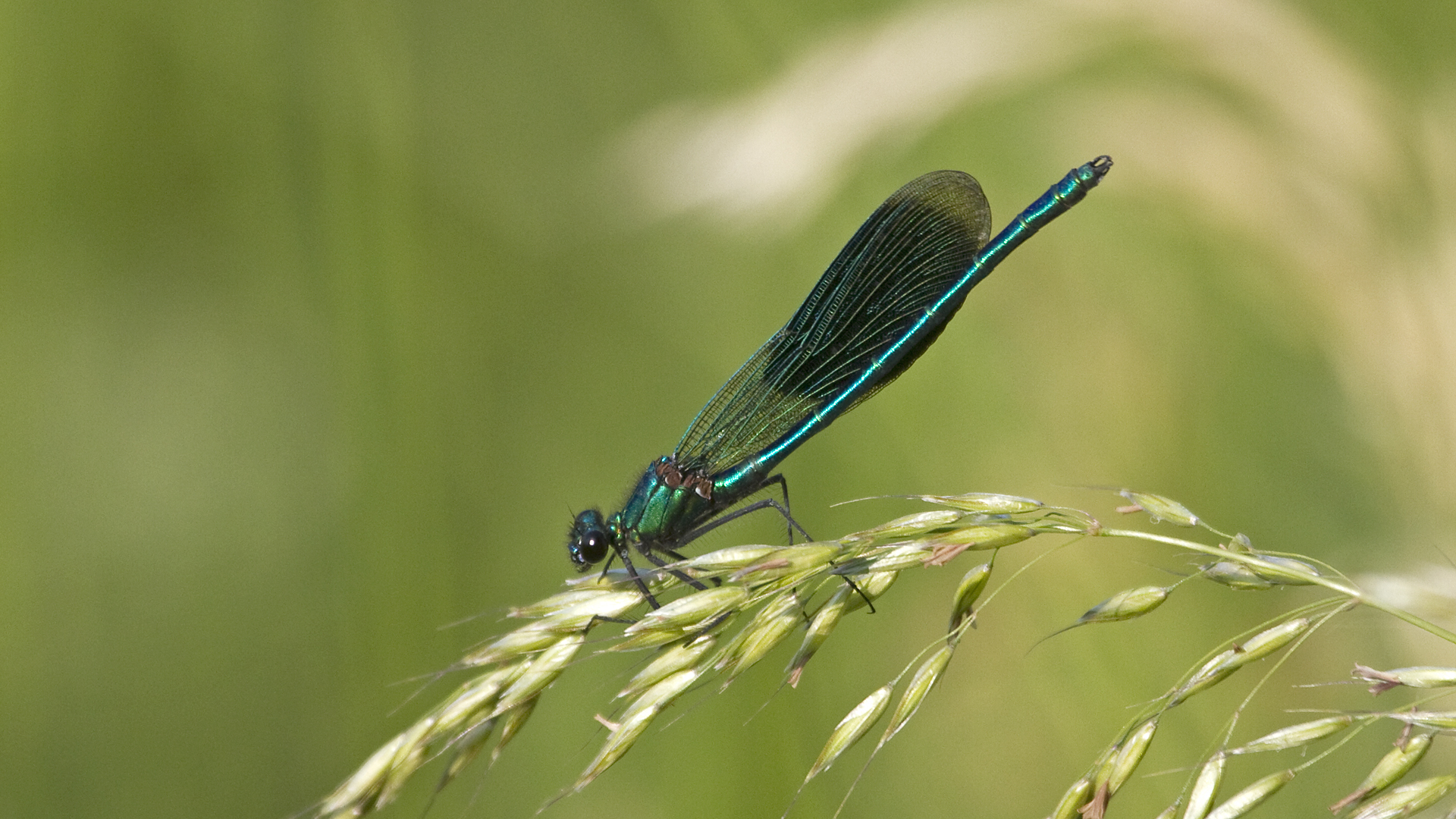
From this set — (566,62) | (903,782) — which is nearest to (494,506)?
(903,782)

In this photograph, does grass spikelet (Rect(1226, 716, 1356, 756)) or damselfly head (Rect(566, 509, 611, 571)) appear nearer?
grass spikelet (Rect(1226, 716, 1356, 756))

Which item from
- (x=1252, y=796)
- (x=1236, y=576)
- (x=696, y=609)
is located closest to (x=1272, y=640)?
(x=1236, y=576)

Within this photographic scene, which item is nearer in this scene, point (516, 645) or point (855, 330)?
point (516, 645)

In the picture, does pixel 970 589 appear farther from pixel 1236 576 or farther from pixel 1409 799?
pixel 1409 799

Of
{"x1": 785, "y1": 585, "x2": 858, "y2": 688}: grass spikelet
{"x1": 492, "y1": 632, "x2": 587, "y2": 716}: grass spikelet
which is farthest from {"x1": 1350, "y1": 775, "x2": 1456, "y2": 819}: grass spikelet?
{"x1": 492, "y1": 632, "x2": 587, "y2": 716}: grass spikelet

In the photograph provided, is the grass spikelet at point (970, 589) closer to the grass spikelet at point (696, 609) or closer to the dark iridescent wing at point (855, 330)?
the grass spikelet at point (696, 609)

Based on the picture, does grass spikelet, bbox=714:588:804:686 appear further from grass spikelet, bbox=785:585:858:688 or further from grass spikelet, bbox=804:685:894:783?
grass spikelet, bbox=804:685:894:783

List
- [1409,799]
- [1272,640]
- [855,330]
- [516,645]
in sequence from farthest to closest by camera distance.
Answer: [855,330]
[516,645]
[1272,640]
[1409,799]
